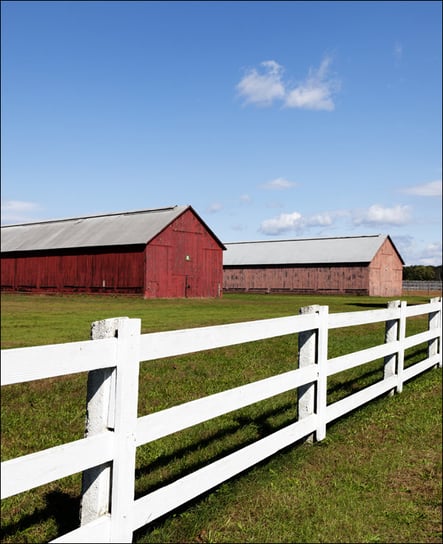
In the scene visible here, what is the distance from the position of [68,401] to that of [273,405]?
3.37 m

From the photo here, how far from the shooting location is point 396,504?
13.9 ft

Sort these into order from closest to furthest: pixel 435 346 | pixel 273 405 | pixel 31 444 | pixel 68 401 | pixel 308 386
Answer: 1. pixel 308 386
2. pixel 31 444
3. pixel 273 405
4. pixel 68 401
5. pixel 435 346

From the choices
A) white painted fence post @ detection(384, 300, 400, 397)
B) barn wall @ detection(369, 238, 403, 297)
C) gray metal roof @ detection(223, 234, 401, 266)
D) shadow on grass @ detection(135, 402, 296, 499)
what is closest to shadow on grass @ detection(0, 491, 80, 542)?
shadow on grass @ detection(135, 402, 296, 499)

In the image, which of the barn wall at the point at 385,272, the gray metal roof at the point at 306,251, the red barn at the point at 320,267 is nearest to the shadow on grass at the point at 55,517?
the red barn at the point at 320,267

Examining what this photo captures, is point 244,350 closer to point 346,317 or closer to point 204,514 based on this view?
point 346,317

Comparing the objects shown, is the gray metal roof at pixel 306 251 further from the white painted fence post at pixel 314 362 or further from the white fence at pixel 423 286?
the white painted fence post at pixel 314 362

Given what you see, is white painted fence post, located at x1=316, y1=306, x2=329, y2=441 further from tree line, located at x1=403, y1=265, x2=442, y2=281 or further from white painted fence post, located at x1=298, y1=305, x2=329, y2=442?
tree line, located at x1=403, y1=265, x2=442, y2=281

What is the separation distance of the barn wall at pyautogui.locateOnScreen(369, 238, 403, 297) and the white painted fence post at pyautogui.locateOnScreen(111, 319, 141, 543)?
51.9 metres

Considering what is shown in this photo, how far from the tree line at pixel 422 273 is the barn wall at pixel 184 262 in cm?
8896

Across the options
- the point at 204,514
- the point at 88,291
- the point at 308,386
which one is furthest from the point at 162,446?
the point at 88,291

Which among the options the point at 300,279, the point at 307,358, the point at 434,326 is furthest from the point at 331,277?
Result: the point at 307,358

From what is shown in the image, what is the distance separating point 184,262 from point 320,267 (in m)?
20.9

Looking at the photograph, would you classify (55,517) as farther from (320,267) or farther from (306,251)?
(306,251)

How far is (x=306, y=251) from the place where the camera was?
197 feet
